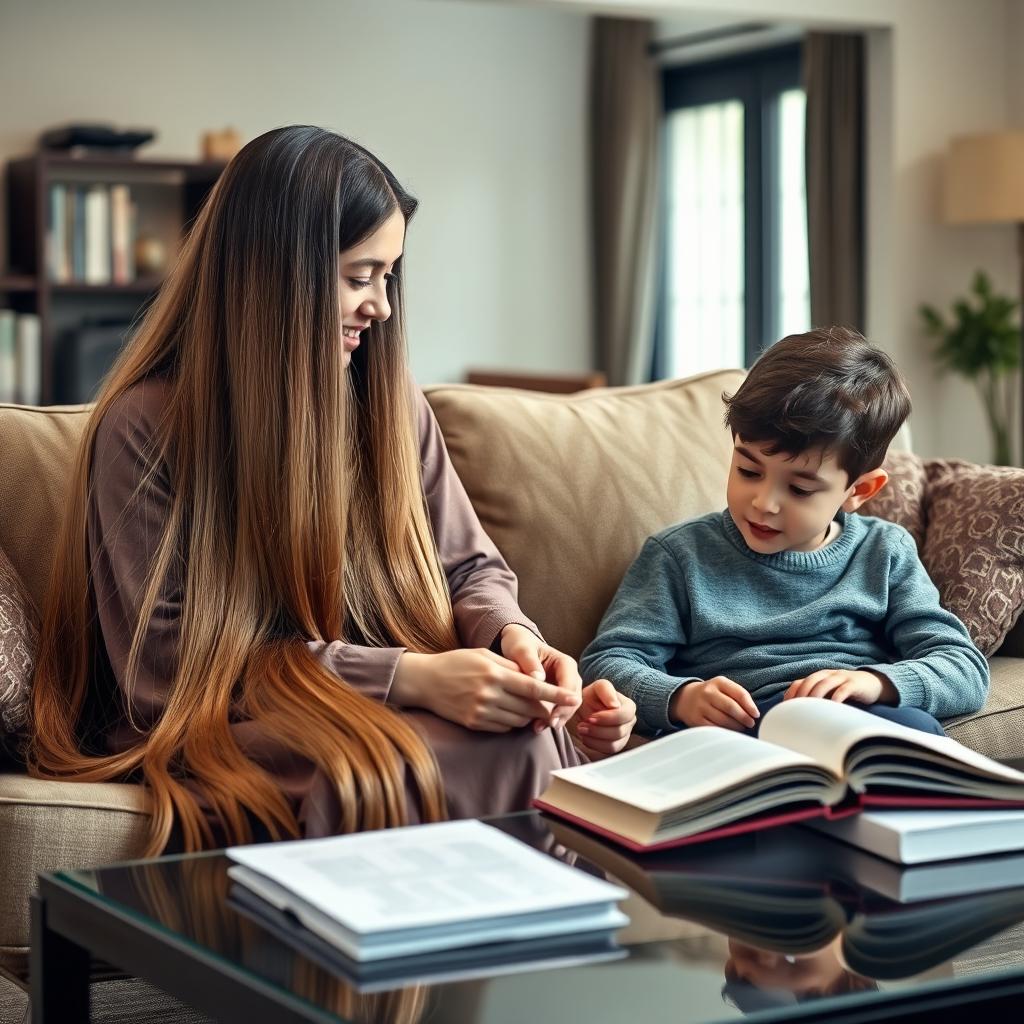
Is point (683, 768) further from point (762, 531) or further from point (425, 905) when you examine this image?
point (762, 531)

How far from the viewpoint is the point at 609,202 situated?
6801 mm

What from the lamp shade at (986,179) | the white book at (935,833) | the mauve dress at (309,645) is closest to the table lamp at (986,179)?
the lamp shade at (986,179)

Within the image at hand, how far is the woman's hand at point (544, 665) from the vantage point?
5.44 ft

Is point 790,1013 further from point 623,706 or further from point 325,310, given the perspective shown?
point 325,310

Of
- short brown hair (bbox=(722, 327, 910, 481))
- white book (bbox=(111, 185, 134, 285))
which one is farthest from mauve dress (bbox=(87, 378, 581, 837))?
white book (bbox=(111, 185, 134, 285))

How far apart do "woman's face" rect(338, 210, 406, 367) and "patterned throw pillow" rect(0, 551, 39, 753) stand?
472 mm

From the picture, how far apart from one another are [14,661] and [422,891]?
0.81m

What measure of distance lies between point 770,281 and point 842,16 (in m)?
1.37

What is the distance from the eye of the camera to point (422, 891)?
117cm

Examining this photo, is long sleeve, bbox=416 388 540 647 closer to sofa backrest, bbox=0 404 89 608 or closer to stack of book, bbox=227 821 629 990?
sofa backrest, bbox=0 404 89 608

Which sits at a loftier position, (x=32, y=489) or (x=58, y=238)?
(x=58, y=238)

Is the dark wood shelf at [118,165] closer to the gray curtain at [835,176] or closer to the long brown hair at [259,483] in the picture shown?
the gray curtain at [835,176]

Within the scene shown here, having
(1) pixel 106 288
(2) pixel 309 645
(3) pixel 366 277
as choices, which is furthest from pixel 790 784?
(1) pixel 106 288

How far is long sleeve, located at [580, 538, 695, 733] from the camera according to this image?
1948mm
